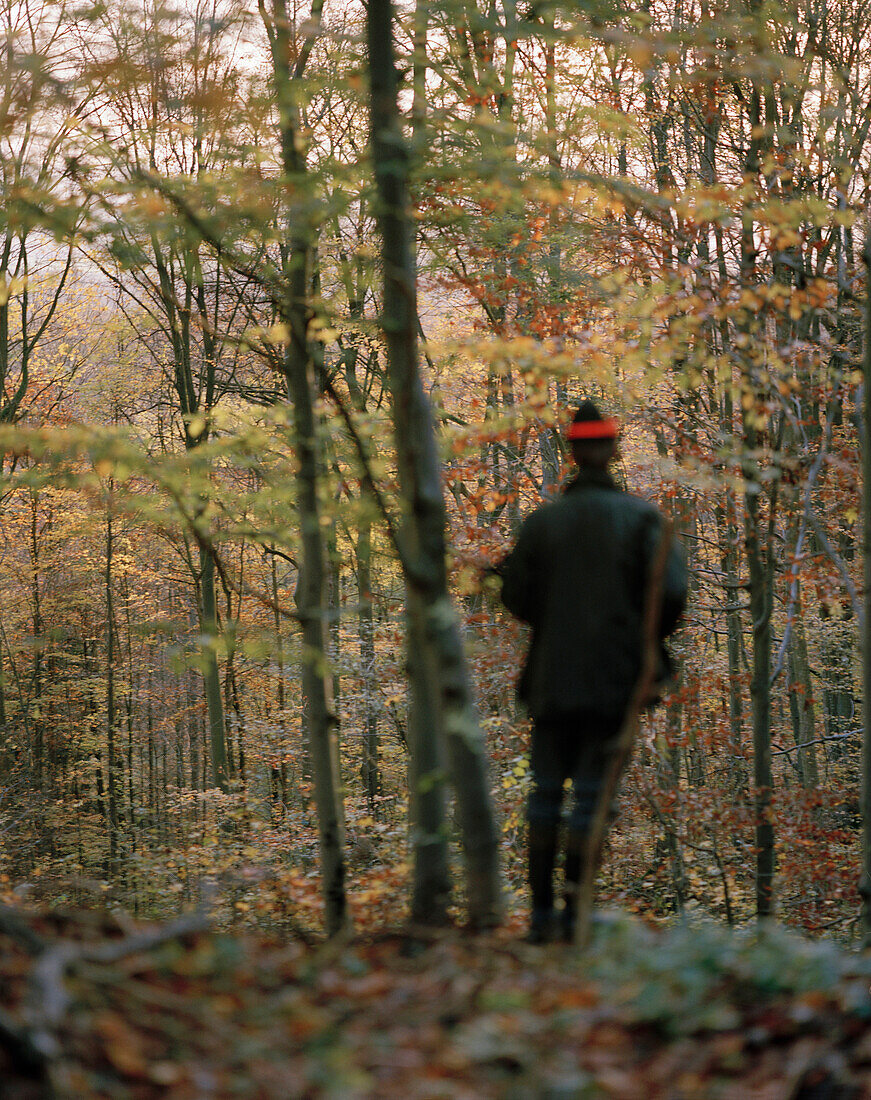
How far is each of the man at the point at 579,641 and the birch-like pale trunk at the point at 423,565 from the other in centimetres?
23

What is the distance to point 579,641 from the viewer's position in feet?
11.5

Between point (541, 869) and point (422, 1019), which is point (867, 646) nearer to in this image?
point (541, 869)

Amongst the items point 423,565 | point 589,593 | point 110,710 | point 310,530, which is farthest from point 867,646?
point 110,710

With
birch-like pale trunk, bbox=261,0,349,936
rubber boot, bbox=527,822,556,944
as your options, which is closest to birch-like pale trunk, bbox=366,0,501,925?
rubber boot, bbox=527,822,556,944

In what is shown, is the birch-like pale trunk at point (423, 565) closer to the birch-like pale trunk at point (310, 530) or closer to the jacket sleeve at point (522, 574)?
the jacket sleeve at point (522, 574)

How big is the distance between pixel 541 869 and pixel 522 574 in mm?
1166

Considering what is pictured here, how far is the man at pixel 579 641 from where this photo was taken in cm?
347

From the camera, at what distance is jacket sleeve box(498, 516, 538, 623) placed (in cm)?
366

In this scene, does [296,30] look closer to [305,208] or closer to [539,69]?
[305,208]

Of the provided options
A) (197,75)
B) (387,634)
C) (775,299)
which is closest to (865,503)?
(775,299)

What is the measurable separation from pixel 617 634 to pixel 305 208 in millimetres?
2173

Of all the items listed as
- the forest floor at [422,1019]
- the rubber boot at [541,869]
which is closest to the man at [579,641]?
the rubber boot at [541,869]

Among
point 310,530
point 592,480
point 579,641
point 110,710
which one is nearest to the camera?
point 579,641

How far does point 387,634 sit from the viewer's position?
14055mm
